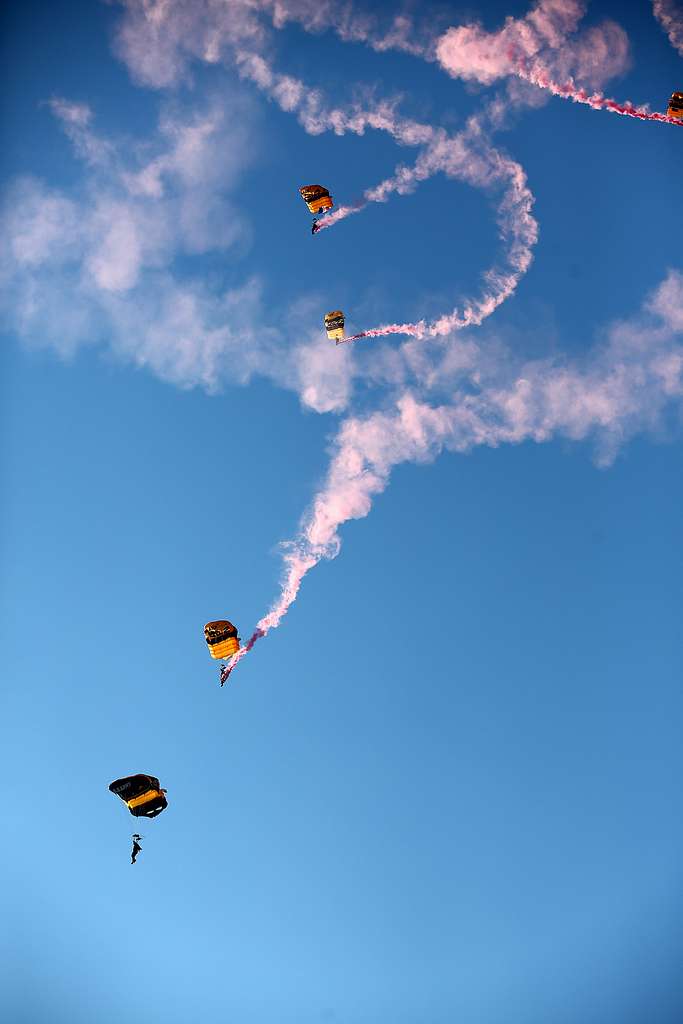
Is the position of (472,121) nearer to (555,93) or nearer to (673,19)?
(555,93)

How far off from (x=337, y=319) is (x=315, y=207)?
19.8ft

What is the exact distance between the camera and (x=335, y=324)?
Answer: 28062 millimetres

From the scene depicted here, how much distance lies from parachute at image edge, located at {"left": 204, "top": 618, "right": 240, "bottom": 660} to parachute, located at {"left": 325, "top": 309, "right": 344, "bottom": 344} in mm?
15901

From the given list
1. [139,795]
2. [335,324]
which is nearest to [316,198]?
[335,324]

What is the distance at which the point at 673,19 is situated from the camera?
26.2 metres

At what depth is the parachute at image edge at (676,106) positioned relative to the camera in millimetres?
26875

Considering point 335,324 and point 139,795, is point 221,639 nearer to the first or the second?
point 139,795

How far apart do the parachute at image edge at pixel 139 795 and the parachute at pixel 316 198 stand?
28.7m

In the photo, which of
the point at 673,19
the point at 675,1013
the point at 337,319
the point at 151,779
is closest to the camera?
the point at 151,779

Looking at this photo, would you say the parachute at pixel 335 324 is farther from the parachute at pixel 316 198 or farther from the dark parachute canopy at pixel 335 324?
the parachute at pixel 316 198

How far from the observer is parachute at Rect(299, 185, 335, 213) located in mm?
27922

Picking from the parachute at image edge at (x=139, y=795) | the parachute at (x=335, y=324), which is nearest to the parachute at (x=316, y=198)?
the parachute at (x=335, y=324)

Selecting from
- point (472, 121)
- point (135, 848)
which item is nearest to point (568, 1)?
point (472, 121)

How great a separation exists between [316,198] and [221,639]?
75.8 feet
